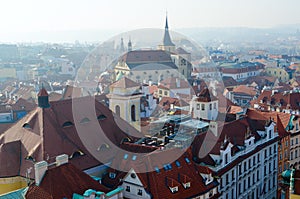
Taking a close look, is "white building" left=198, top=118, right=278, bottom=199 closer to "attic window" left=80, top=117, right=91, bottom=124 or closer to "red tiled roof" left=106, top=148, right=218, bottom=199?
"red tiled roof" left=106, top=148, right=218, bottom=199

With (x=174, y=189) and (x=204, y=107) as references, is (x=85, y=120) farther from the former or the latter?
(x=204, y=107)

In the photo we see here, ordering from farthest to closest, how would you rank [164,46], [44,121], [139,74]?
[164,46] < [139,74] < [44,121]

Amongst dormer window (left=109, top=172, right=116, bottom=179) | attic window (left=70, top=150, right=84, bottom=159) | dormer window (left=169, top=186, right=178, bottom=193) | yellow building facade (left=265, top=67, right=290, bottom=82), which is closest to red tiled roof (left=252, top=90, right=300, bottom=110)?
dormer window (left=169, top=186, right=178, bottom=193)

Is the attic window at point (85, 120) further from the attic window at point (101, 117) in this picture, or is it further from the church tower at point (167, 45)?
the church tower at point (167, 45)

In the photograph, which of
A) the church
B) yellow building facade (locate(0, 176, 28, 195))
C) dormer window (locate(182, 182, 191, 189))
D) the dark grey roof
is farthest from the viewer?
the dark grey roof

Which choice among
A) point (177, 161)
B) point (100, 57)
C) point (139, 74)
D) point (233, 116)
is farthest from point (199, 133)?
point (100, 57)

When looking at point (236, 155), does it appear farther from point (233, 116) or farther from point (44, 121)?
point (44, 121)

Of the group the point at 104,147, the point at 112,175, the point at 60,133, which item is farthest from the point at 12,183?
→ the point at 104,147
